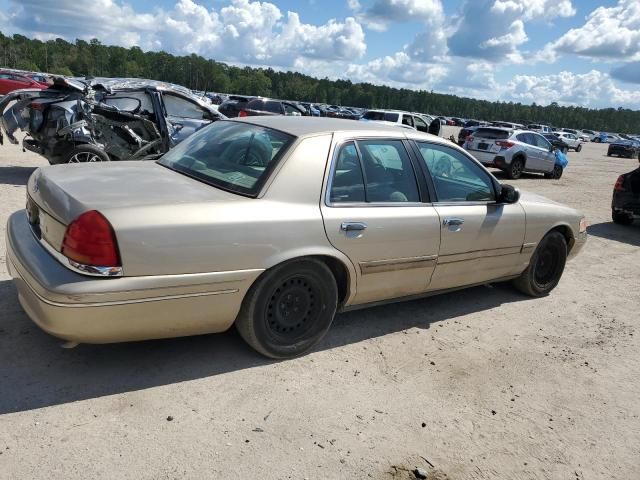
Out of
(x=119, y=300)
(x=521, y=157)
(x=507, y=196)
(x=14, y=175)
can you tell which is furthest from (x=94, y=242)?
(x=521, y=157)

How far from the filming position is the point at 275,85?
13962 cm

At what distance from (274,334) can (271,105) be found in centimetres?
1991

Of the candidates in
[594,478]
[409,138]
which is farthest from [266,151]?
[594,478]

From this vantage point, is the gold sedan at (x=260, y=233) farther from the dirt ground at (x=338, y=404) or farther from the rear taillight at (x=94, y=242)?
the dirt ground at (x=338, y=404)

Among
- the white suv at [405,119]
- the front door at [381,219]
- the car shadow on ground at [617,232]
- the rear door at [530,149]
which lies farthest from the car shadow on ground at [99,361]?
the white suv at [405,119]

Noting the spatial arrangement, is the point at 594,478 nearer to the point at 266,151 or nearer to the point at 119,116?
the point at 266,151

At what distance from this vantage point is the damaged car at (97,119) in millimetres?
8523

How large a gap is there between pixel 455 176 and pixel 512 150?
12.8 metres

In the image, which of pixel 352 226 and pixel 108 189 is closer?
pixel 108 189

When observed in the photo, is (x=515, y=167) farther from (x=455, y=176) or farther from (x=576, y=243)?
(x=455, y=176)

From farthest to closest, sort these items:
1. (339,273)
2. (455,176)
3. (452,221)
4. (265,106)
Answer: (265,106), (455,176), (452,221), (339,273)

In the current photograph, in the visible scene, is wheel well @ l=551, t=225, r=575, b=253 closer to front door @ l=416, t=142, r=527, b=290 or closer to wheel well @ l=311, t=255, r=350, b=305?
front door @ l=416, t=142, r=527, b=290

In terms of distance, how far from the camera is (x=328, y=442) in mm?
2961

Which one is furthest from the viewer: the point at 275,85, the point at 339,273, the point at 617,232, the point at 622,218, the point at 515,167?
the point at 275,85
